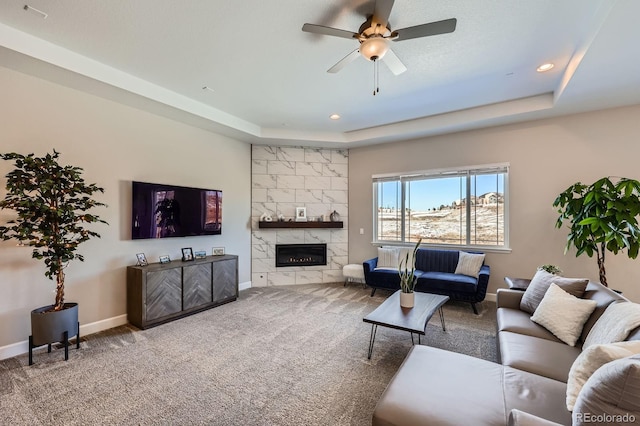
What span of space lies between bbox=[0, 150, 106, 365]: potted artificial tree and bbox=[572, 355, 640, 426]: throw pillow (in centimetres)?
395

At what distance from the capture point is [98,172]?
11.4 feet

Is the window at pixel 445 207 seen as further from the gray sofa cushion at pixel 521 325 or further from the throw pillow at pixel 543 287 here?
the gray sofa cushion at pixel 521 325

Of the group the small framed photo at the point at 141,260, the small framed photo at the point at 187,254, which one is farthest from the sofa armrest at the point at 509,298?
the small framed photo at the point at 141,260

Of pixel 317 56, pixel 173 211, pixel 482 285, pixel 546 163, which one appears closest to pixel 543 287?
pixel 482 285

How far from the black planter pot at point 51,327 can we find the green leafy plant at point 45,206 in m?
0.15

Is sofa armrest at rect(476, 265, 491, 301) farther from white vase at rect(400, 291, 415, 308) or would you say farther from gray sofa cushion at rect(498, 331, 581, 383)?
A: gray sofa cushion at rect(498, 331, 581, 383)

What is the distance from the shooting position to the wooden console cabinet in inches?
138

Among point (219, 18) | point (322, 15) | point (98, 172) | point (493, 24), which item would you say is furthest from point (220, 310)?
point (493, 24)

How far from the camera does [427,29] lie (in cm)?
219

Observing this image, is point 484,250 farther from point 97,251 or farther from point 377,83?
point 97,251

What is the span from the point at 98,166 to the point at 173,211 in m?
1.07

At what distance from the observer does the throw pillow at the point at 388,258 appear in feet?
17.0

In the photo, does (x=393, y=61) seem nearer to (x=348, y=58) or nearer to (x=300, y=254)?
(x=348, y=58)

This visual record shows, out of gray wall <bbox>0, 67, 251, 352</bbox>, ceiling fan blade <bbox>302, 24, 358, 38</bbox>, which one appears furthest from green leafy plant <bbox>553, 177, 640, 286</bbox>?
gray wall <bbox>0, 67, 251, 352</bbox>
